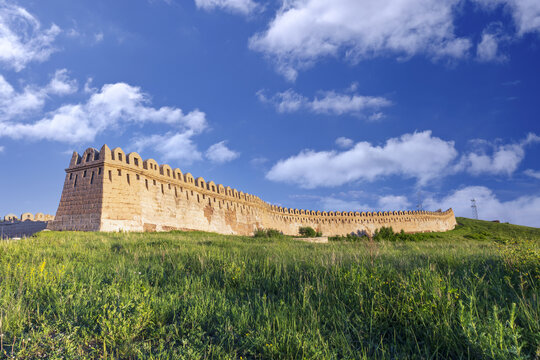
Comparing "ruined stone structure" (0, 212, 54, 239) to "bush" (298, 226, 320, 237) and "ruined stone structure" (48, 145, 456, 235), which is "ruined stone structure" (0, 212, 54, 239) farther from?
"bush" (298, 226, 320, 237)

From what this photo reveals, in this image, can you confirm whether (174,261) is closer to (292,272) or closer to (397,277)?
(292,272)

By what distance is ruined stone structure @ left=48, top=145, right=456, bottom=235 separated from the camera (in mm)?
22359

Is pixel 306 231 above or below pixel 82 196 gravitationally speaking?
below

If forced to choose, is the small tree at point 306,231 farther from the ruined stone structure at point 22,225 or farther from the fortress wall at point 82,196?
the ruined stone structure at point 22,225

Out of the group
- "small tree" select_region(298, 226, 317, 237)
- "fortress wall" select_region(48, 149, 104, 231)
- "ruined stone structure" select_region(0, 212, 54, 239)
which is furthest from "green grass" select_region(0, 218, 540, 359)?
"small tree" select_region(298, 226, 317, 237)

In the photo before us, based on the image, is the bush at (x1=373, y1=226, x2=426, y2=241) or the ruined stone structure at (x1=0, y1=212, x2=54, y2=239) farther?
the bush at (x1=373, y1=226, x2=426, y2=241)

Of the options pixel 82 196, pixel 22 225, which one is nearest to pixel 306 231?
pixel 82 196

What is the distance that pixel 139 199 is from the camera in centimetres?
2452

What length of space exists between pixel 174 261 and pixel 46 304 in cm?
273

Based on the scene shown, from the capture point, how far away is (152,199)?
1026 inches

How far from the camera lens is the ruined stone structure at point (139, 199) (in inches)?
880

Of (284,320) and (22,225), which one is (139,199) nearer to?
(22,225)

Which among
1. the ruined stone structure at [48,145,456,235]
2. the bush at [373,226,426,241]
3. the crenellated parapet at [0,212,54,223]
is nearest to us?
the ruined stone structure at [48,145,456,235]

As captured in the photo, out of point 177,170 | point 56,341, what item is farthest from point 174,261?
point 177,170
